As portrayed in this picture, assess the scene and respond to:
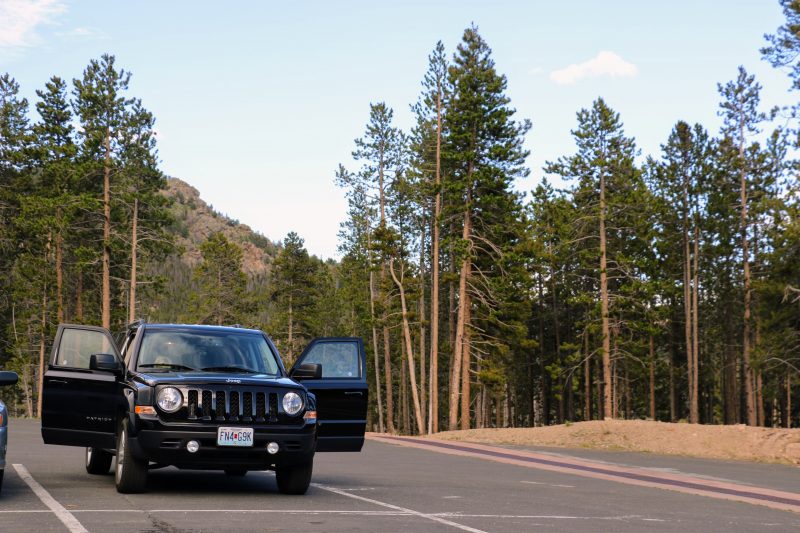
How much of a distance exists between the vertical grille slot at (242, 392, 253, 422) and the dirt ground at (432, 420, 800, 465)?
1821 cm

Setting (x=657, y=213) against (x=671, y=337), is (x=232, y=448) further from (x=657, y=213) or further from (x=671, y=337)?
(x=671, y=337)

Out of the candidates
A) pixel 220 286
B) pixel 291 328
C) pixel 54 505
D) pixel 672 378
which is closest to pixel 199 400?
pixel 54 505

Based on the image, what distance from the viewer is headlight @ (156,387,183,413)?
36.1ft

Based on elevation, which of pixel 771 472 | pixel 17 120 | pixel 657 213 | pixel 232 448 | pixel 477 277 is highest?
pixel 17 120

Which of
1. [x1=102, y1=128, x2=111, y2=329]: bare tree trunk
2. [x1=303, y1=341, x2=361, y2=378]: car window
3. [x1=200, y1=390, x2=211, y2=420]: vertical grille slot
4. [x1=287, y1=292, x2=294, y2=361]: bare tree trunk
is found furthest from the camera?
[x1=287, y1=292, x2=294, y2=361]: bare tree trunk

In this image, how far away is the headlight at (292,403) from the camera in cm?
1149

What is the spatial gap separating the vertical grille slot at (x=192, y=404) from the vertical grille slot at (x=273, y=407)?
2.84ft

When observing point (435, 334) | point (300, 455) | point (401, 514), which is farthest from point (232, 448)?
point (435, 334)

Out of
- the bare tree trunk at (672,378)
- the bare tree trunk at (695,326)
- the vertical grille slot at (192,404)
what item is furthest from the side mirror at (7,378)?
the bare tree trunk at (672,378)

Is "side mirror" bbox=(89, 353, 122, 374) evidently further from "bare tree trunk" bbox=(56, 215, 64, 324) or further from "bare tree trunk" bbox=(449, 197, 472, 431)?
"bare tree trunk" bbox=(56, 215, 64, 324)

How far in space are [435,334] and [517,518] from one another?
41.2m

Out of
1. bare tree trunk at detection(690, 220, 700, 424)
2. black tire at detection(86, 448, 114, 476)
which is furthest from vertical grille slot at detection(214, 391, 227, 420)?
bare tree trunk at detection(690, 220, 700, 424)

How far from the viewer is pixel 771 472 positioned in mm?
21734

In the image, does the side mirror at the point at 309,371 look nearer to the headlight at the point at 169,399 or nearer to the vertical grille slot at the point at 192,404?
the vertical grille slot at the point at 192,404
